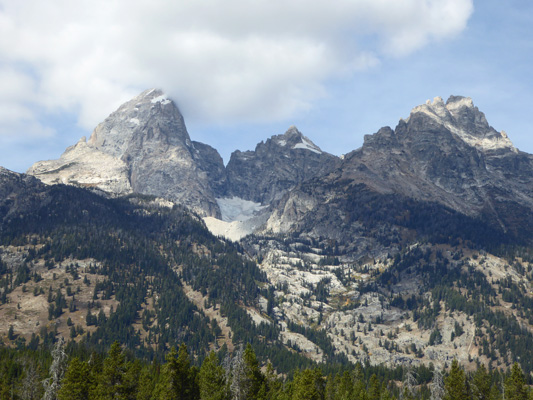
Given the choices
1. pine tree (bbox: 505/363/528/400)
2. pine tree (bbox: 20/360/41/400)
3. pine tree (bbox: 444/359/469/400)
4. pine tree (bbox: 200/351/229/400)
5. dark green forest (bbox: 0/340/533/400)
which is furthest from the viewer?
pine tree (bbox: 20/360/41/400)

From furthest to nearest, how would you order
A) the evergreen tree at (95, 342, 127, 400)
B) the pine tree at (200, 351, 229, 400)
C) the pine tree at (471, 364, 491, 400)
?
1. the pine tree at (471, 364, 491, 400)
2. the pine tree at (200, 351, 229, 400)
3. the evergreen tree at (95, 342, 127, 400)

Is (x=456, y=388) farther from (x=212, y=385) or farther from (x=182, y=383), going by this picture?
(x=182, y=383)

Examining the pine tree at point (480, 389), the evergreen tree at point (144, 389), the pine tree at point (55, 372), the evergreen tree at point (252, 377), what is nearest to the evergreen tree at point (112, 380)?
the pine tree at point (55, 372)

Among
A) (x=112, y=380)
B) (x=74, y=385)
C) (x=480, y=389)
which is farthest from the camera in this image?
(x=480, y=389)

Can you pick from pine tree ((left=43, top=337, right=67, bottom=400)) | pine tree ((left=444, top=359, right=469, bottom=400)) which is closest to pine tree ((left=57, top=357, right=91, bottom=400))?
pine tree ((left=43, top=337, right=67, bottom=400))

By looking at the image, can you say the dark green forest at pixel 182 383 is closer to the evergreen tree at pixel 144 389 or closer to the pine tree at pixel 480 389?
the evergreen tree at pixel 144 389

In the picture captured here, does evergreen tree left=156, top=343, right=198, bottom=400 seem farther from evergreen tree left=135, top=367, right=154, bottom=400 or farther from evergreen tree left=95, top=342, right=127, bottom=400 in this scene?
evergreen tree left=95, top=342, right=127, bottom=400

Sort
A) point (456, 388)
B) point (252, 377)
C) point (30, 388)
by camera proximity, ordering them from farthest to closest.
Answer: point (30, 388), point (456, 388), point (252, 377)

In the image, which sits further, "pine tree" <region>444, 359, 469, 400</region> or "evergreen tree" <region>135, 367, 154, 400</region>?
"pine tree" <region>444, 359, 469, 400</region>

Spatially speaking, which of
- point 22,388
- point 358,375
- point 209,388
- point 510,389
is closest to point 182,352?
point 209,388

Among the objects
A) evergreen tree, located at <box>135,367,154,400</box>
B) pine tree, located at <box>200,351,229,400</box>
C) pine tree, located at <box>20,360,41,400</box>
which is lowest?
pine tree, located at <box>20,360,41,400</box>

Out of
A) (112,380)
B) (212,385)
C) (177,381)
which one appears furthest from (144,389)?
(212,385)

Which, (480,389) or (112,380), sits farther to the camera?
(480,389)

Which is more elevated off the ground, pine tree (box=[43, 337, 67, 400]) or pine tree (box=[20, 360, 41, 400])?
pine tree (box=[43, 337, 67, 400])
